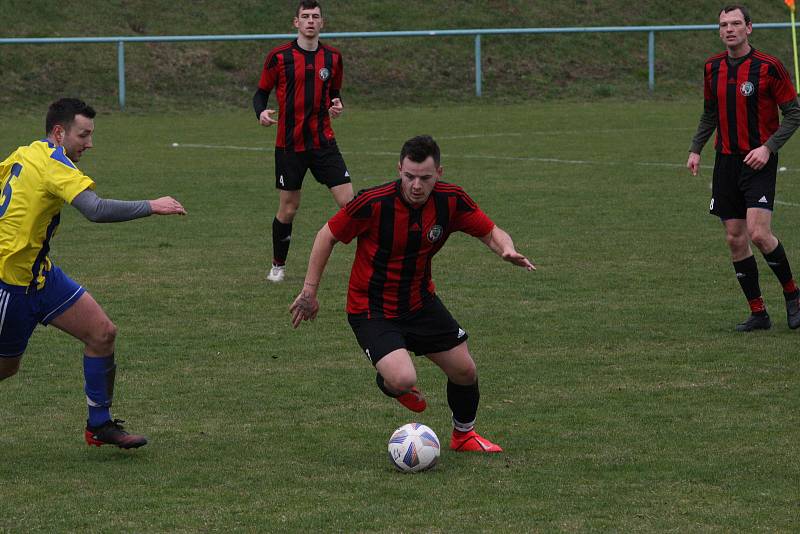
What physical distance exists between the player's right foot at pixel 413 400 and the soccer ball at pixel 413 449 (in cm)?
41

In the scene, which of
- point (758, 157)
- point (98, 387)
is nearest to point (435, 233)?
point (98, 387)

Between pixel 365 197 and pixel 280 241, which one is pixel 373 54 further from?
pixel 365 197

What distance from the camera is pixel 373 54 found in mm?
32531

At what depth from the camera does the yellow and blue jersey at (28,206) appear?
6527 mm

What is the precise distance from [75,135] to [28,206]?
1.39ft

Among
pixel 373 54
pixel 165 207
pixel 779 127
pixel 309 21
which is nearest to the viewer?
pixel 165 207

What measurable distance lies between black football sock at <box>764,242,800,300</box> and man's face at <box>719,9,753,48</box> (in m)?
1.55

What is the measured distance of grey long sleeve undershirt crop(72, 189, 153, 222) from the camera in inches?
250

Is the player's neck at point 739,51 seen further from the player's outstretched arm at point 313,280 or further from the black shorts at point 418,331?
the player's outstretched arm at point 313,280

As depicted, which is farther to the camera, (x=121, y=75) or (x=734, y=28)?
(x=121, y=75)

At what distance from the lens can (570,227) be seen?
14.8 meters

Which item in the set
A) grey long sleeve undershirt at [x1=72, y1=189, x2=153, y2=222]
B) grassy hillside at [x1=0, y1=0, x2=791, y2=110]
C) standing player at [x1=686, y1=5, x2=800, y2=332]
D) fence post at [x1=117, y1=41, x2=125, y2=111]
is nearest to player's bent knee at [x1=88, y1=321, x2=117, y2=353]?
grey long sleeve undershirt at [x1=72, y1=189, x2=153, y2=222]

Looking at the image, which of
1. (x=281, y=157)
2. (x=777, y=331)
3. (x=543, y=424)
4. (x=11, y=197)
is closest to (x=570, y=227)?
(x=281, y=157)

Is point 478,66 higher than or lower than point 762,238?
higher
